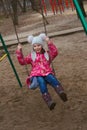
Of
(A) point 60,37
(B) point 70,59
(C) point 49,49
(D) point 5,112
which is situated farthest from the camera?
(A) point 60,37

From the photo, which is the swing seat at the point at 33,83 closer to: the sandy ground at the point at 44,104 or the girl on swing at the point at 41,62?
the girl on swing at the point at 41,62

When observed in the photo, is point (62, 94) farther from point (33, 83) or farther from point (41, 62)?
point (41, 62)

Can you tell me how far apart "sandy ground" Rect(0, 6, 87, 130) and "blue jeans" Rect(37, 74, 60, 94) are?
0.50m

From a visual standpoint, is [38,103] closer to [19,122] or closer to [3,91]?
[19,122]

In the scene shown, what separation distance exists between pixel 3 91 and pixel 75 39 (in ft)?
14.3

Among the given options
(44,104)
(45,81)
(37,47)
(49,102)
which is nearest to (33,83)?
(45,81)

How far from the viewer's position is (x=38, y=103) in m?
5.20

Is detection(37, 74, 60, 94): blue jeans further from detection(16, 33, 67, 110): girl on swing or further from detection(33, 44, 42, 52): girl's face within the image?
detection(33, 44, 42, 52): girl's face

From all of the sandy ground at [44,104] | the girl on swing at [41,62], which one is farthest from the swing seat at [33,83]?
the sandy ground at [44,104]

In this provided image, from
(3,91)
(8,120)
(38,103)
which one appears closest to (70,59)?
(3,91)

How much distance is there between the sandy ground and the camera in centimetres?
440

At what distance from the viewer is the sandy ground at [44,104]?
4.40m

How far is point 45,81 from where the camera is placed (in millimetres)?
4227

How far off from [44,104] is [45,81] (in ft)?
3.16
